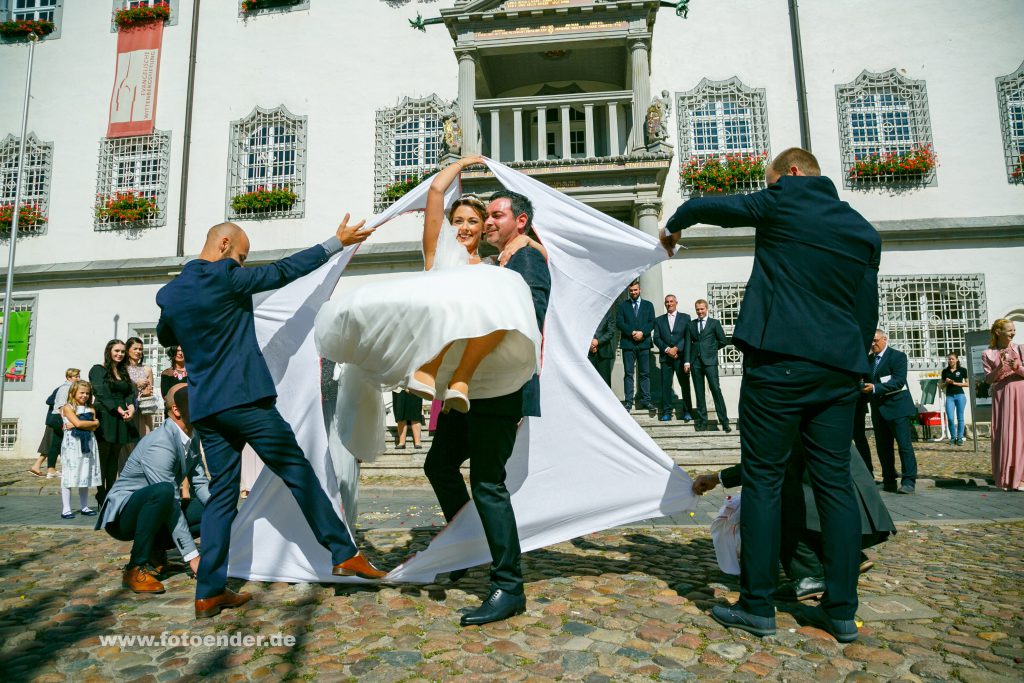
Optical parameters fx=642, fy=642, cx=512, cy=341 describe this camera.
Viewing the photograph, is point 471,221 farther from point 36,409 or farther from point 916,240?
point 36,409

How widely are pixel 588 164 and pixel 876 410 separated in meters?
8.11

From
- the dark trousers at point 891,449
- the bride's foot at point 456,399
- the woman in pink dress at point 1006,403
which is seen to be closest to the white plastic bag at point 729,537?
the bride's foot at point 456,399

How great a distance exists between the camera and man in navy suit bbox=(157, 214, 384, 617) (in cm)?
347

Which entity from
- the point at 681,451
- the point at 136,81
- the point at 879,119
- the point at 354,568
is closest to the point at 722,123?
the point at 879,119

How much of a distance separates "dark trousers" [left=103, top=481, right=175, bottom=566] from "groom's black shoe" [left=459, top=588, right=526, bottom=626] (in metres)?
2.17

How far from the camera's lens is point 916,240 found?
1464 centimetres

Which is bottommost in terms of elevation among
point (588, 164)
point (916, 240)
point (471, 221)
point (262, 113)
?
point (471, 221)

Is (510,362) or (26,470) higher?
(510,362)

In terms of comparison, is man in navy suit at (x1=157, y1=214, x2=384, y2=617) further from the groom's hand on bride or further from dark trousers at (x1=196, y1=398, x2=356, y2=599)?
the groom's hand on bride

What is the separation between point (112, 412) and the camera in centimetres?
748

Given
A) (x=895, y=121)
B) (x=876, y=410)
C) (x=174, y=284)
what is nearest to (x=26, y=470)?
(x=174, y=284)

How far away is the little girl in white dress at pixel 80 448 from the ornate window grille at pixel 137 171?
11.4 metres

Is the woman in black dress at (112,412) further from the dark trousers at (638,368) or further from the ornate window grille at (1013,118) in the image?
the ornate window grille at (1013,118)

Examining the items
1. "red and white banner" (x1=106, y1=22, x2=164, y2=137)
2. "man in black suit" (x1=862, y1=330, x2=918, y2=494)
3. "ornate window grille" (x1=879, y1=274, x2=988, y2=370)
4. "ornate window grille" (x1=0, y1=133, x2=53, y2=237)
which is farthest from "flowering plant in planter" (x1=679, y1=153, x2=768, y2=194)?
"ornate window grille" (x1=0, y1=133, x2=53, y2=237)
